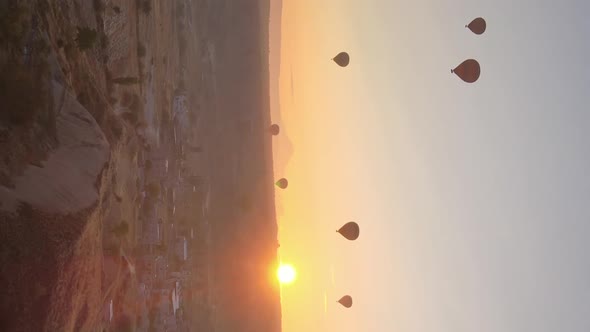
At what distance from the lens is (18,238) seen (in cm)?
911

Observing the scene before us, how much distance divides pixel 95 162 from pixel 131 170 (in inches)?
266

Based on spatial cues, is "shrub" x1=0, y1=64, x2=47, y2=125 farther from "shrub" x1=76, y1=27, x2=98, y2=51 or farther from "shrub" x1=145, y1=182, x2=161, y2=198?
"shrub" x1=145, y1=182, x2=161, y2=198

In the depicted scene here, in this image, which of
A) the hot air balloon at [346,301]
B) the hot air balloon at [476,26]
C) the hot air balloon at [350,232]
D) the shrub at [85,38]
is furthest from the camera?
the hot air balloon at [346,301]

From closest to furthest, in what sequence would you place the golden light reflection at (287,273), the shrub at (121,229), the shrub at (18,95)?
the shrub at (18,95), the shrub at (121,229), the golden light reflection at (287,273)

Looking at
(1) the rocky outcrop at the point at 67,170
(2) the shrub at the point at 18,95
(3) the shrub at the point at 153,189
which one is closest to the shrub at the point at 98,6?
(1) the rocky outcrop at the point at 67,170

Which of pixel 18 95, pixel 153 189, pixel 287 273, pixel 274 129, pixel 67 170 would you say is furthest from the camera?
pixel 274 129

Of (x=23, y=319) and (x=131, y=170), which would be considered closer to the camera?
Result: (x=23, y=319)

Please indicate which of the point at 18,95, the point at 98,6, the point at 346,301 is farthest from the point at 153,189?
the point at 346,301

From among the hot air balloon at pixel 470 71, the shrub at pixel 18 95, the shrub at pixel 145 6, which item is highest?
the shrub at pixel 145 6

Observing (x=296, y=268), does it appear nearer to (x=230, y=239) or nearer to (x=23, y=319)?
(x=230, y=239)

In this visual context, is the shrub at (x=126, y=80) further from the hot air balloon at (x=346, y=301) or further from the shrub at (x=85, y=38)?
the hot air balloon at (x=346, y=301)

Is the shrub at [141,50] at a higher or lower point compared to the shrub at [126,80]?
higher

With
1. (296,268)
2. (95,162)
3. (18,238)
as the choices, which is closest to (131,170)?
(95,162)

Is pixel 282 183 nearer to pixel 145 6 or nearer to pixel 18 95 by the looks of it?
pixel 145 6
